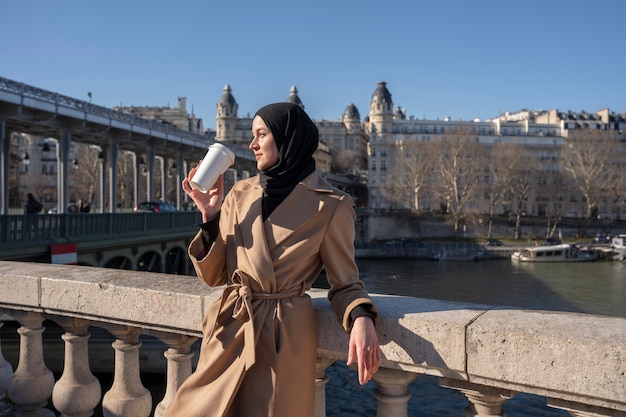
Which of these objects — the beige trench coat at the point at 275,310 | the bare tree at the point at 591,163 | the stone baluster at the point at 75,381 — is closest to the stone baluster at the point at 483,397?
the beige trench coat at the point at 275,310

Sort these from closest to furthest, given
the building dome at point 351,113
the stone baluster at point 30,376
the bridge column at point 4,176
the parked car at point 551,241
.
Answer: the stone baluster at point 30,376 → the bridge column at point 4,176 → the parked car at point 551,241 → the building dome at point 351,113

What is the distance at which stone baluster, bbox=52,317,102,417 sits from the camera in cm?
306

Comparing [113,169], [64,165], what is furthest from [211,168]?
[113,169]

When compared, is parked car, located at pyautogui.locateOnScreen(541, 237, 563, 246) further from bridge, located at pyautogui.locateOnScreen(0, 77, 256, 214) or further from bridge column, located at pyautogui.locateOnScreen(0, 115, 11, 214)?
bridge column, located at pyautogui.locateOnScreen(0, 115, 11, 214)

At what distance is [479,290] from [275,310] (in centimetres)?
3589

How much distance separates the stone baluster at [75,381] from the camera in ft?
10.0

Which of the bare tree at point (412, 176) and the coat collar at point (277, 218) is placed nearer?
the coat collar at point (277, 218)

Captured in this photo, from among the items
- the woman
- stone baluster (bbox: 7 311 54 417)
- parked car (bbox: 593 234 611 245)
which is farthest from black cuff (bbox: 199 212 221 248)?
parked car (bbox: 593 234 611 245)

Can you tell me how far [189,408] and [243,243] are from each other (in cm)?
64

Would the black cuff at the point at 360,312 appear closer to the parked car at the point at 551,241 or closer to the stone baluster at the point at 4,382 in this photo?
the stone baluster at the point at 4,382

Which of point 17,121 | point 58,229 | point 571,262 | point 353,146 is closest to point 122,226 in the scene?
point 58,229

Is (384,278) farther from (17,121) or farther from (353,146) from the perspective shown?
(353,146)

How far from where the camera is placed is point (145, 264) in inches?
1025

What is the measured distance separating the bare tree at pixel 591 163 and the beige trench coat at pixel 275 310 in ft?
227
